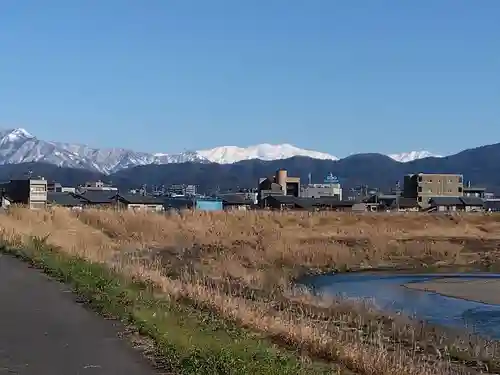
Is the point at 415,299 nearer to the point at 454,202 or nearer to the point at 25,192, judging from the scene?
the point at 25,192

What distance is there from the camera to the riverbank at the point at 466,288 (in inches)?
1128

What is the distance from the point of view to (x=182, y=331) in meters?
10.4

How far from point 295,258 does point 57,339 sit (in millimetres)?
31907

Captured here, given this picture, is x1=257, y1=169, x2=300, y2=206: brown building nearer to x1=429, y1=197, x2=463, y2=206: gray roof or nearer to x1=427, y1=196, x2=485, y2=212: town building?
x1=429, y1=197, x2=463, y2=206: gray roof

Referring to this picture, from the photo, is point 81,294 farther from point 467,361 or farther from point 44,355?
point 467,361

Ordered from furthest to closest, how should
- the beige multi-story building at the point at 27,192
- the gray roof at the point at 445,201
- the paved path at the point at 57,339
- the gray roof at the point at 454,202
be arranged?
the gray roof at the point at 454,202 < the gray roof at the point at 445,201 < the beige multi-story building at the point at 27,192 < the paved path at the point at 57,339

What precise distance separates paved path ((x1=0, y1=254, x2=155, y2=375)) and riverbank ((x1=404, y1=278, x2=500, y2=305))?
60.0ft

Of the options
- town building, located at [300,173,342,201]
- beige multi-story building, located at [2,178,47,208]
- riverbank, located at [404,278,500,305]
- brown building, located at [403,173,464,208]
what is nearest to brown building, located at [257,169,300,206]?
town building, located at [300,173,342,201]

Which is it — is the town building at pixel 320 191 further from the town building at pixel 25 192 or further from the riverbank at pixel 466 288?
the riverbank at pixel 466 288

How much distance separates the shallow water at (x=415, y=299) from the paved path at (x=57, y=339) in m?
11.3

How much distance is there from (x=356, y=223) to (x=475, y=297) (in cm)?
3921

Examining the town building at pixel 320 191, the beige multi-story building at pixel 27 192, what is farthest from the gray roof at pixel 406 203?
the beige multi-story building at pixel 27 192

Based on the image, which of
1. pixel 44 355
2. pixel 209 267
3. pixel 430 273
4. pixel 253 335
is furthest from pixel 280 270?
pixel 44 355

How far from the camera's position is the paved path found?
27.3ft
